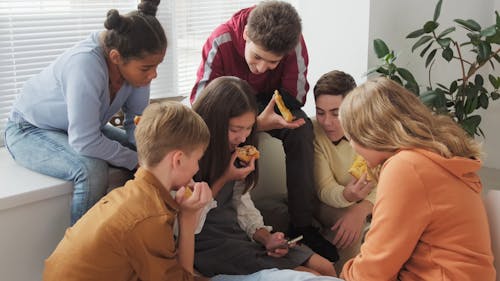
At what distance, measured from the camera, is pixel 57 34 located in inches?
98.0

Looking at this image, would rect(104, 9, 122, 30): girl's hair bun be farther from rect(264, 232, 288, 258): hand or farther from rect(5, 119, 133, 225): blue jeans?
rect(264, 232, 288, 258): hand

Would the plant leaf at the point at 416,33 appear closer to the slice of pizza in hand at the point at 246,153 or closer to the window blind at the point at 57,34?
the window blind at the point at 57,34

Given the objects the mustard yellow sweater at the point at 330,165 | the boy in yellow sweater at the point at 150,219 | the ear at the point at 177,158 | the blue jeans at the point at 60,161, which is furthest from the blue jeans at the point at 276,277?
the mustard yellow sweater at the point at 330,165

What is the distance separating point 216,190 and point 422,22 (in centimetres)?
185

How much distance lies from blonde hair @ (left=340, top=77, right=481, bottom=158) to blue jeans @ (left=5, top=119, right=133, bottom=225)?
0.86m

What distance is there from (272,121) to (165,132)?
0.73 meters

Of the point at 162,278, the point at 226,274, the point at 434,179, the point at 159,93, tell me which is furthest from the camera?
the point at 159,93

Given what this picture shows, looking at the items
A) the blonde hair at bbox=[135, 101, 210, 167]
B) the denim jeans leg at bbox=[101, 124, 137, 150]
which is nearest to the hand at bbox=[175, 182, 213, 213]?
the blonde hair at bbox=[135, 101, 210, 167]

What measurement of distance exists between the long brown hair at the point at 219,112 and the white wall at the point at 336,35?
1.24 meters

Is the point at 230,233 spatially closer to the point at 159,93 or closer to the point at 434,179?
the point at 434,179

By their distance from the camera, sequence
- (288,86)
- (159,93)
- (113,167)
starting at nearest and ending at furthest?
(113,167), (288,86), (159,93)

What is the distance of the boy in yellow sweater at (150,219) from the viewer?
1.49 meters

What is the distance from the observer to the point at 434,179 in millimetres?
1424

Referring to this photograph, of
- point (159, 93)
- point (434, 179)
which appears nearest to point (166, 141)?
point (434, 179)
